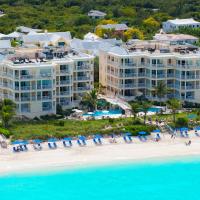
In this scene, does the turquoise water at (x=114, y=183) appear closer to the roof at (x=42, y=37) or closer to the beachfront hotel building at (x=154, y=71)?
the beachfront hotel building at (x=154, y=71)

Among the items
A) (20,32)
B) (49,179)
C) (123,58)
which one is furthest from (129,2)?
(49,179)

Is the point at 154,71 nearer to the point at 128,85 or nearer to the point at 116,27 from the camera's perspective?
the point at 128,85

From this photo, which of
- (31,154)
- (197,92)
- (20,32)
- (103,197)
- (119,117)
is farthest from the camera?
(20,32)

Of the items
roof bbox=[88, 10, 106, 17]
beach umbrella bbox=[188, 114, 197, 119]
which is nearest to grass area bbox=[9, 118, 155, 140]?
beach umbrella bbox=[188, 114, 197, 119]

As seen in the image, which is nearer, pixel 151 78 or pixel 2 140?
pixel 2 140

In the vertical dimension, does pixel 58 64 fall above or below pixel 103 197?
above

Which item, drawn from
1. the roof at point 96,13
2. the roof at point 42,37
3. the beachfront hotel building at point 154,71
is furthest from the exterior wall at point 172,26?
the beachfront hotel building at point 154,71

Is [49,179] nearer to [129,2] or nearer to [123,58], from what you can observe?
[123,58]

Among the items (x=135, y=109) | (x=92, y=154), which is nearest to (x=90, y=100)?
(x=135, y=109)
